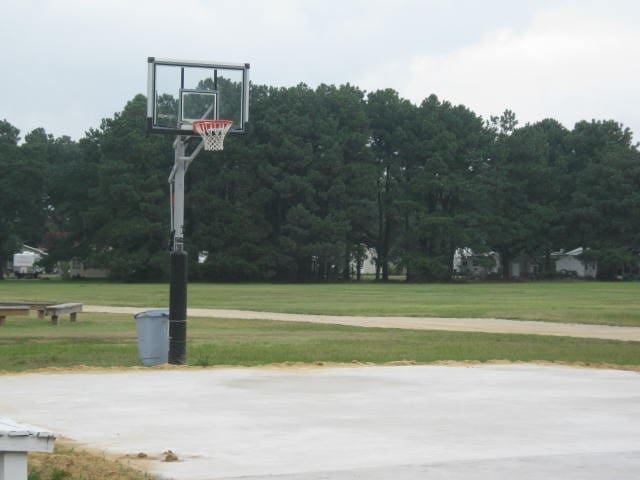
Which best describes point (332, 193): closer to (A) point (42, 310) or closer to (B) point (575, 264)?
(B) point (575, 264)

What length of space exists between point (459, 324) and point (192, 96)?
1491 centimetres

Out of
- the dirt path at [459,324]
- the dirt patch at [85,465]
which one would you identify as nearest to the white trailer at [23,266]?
the dirt path at [459,324]

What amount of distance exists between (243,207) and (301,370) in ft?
243

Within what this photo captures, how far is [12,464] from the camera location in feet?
19.2

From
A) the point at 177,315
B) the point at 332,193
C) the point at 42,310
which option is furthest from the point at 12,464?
the point at 332,193

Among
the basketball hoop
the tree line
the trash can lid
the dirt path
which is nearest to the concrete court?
the trash can lid

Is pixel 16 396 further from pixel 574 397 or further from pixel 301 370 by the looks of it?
pixel 574 397

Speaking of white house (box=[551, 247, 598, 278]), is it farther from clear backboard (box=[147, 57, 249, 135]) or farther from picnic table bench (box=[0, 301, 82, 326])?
clear backboard (box=[147, 57, 249, 135])

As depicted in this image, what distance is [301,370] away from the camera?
1639 centimetres

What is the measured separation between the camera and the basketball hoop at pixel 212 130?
18.0 metres

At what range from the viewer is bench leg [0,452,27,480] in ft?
19.1

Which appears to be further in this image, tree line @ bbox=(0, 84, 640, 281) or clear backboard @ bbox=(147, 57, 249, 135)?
tree line @ bbox=(0, 84, 640, 281)

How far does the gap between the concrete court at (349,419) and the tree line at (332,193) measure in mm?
72162

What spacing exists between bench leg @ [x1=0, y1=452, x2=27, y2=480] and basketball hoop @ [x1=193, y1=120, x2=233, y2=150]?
1239cm
